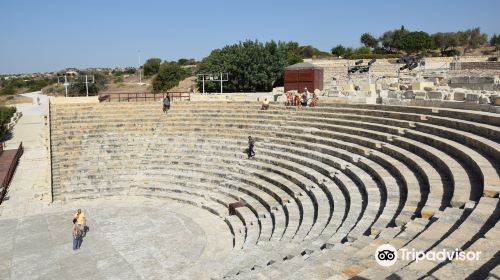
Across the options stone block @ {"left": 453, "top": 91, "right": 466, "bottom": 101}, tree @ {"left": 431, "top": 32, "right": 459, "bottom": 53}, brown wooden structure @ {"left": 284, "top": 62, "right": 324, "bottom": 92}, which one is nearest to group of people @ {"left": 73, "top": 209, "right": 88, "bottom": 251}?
stone block @ {"left": 453, "top": 91, "right": 466, "bottom": 101}

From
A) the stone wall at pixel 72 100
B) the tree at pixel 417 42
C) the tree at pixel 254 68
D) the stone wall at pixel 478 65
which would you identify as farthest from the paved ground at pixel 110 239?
the tree at pixel 417 42

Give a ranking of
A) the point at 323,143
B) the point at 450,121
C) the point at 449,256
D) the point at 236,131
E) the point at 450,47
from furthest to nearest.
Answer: the point at 450,47, the point at 236,131, the point at 323,143, the point at 450,121, the point at 449,256

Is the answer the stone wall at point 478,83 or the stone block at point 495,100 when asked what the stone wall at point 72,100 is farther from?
the stone block at point 495,100

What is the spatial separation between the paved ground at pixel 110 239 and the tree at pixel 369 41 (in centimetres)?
7577

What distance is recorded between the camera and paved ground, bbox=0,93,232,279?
1098cm

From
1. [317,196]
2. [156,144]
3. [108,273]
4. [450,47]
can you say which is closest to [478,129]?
[317,196]

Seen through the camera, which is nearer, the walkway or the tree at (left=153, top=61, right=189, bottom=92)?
the walkway

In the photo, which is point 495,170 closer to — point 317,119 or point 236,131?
point 317,119

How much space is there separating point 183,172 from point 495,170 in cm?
1216

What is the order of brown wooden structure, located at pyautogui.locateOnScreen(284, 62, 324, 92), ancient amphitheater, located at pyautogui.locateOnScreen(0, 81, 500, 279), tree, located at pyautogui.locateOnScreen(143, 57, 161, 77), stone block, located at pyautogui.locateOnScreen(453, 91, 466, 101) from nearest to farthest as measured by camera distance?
ancient amphitheater, located at pyautogui.locateOnScreen(0, 81, 500, 279) → stone block, located at pyautogui.locateOnScreen(453, 91, 466, 101) → brown wooden structure, located at pyautogui.locateOnScreen(284, 62, 324, 92) → tree, located at pyautogui.locateOnScreen(143, 57, 161, 77)

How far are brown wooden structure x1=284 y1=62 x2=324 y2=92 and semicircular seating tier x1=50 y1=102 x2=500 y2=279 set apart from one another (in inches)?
229

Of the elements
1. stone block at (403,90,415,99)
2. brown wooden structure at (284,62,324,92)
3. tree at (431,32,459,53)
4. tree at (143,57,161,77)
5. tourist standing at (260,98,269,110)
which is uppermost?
tree at (431,32,459,53)

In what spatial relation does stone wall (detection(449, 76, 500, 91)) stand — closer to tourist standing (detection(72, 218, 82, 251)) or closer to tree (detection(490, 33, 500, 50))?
tourist standing (detection(72, 218, 82, 251))

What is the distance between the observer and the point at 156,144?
21109mm
